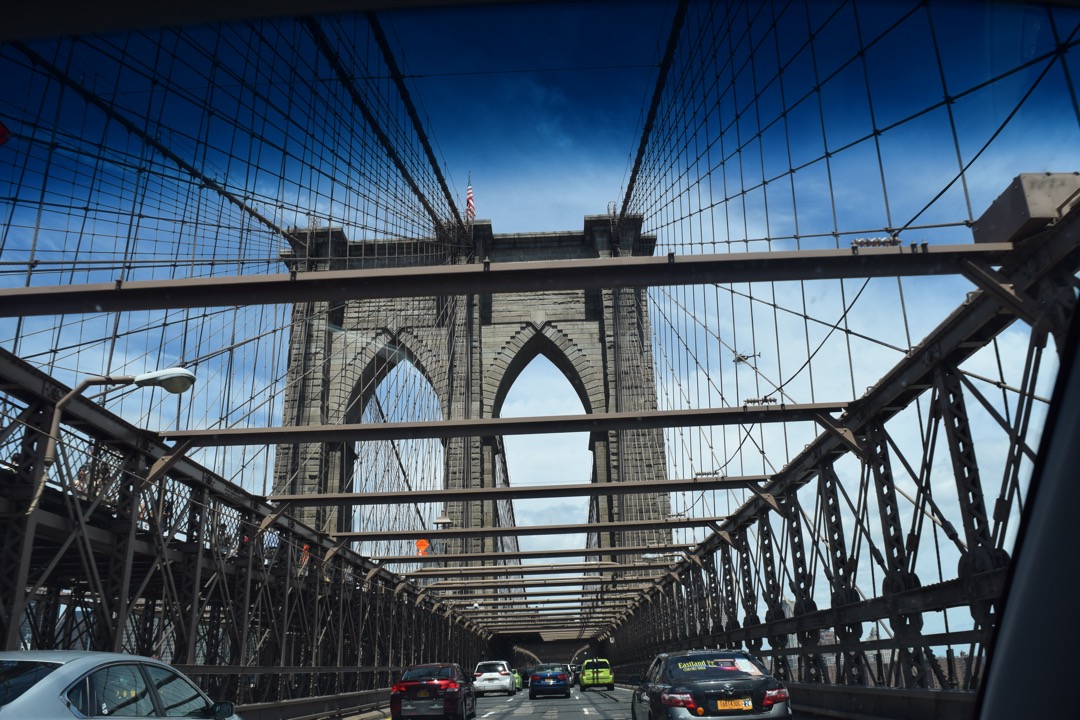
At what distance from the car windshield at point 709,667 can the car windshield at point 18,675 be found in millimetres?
7062

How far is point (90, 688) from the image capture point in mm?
5652

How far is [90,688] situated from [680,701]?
6452 millimetres

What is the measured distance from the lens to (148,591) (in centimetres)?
2202

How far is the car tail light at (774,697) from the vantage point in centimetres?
995

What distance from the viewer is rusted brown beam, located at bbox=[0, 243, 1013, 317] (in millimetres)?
11250

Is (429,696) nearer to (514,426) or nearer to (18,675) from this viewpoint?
(514,426)

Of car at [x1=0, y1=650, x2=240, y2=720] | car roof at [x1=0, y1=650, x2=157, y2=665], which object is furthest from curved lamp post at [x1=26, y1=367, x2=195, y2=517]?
car roof at [x1=0, y1=650, x2=157, y2=665]

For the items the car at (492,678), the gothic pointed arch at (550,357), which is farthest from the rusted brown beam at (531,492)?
the gothic pointed arch at (550,357)

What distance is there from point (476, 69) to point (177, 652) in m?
12.9

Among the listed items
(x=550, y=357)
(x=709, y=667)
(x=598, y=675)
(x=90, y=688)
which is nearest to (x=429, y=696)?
(x=709, y=667)

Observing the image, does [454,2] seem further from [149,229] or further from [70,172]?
[149,229]

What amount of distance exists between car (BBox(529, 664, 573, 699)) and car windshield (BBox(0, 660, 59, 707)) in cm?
3177

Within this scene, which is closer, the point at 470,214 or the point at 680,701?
the point at 680,701

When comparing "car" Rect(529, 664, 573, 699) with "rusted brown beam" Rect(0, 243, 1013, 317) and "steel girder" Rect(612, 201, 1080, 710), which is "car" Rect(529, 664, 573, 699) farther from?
"rusted brown beam" Rect(0, 243, 1013, 317)
